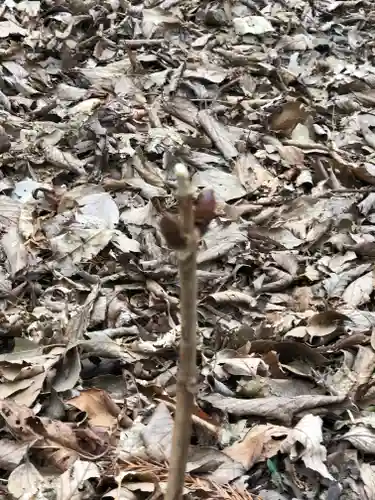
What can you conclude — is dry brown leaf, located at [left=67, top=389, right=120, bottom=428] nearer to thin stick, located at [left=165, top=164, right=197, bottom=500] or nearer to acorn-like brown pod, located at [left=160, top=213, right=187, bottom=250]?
thin stick, located at [left=165, top=164, right=197, bottom=500]

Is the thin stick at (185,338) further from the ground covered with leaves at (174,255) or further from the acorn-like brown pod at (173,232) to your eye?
the ground covered with leaves at (174,255)

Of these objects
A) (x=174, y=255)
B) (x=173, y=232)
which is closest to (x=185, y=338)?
(x=173, y=232)

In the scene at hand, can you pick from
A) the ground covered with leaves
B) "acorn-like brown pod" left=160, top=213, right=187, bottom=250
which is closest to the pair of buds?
"acorn-like brown pod" left=160, top=213, right=187, bottom=250

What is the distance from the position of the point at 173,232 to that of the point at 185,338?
0.19 metres

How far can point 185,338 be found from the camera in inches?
41.2

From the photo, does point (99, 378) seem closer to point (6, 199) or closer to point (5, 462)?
point (5, 462)

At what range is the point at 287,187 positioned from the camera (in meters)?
3.33

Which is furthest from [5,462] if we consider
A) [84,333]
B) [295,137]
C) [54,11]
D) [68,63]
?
[54,11]

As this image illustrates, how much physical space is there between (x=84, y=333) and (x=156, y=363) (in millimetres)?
263

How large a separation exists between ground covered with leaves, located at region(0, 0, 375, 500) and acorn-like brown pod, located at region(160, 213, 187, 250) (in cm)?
114

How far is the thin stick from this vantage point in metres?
0.89

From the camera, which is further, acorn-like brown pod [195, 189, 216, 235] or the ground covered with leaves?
the ground covered with leaves

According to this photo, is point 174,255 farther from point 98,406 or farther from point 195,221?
point 195,221

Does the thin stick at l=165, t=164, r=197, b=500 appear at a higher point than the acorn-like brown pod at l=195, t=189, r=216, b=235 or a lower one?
lower
